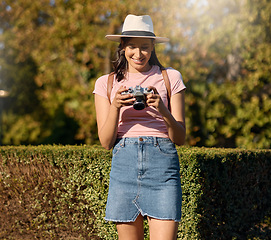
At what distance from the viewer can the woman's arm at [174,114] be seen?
8.41 ft

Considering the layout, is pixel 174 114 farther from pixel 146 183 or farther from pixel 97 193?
pixel 97 193

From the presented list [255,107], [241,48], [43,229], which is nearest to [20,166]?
[43,229]

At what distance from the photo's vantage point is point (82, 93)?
12094mm

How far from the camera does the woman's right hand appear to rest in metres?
2.59

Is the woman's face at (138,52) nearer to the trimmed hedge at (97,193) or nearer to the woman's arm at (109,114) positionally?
the woman's arm at (109,114)

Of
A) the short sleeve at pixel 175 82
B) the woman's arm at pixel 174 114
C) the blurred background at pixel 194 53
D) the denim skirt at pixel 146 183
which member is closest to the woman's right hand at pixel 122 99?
the woman's arm at pixel 174 114

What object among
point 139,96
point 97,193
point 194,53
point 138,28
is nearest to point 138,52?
point 138,28

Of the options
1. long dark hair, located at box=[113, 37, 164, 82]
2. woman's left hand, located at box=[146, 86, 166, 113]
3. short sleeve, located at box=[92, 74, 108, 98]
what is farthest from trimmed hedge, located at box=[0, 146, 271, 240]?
woman's left hand, located at box=[146, 86, 166, 113]

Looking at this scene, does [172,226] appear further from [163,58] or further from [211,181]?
[163,58]

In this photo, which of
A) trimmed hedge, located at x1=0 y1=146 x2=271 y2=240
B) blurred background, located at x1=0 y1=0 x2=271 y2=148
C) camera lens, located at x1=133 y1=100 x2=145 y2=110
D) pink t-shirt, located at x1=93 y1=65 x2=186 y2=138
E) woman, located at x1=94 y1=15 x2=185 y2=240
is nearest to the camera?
camera lens, located at x1=133 y1=100 x2=145 y2=110

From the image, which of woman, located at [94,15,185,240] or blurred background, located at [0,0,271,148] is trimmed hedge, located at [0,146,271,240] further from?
blurred background, located at [0,0,271,148]

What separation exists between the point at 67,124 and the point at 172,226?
45.4ft

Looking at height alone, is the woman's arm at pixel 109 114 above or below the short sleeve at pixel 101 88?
below

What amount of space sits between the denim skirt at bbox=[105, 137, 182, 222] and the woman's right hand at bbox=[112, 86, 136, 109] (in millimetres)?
254
